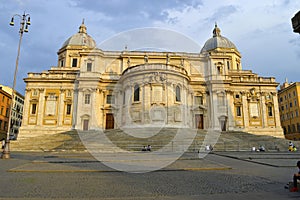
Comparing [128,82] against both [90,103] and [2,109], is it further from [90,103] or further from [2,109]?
[2,109]

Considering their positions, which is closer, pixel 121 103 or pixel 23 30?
pixel 23 30

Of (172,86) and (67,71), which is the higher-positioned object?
(67,71)

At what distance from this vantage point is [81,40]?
53.2 meters

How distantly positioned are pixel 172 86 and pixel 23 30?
22.4m

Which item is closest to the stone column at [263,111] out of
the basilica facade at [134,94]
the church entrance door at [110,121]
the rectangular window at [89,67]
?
the basilica facade at [134,94]

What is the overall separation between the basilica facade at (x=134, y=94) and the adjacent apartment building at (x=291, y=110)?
453 inches

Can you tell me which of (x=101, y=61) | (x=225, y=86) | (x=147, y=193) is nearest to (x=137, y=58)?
(x=101, y=61)

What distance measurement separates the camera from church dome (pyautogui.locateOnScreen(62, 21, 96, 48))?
5253 cm

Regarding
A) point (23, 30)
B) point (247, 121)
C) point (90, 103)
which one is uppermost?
point (23, 30)

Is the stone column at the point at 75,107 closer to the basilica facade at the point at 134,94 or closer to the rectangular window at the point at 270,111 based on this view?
the basilica facade at the point at 134,94

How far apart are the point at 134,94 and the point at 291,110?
39310 millimetres

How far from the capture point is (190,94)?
138 ft

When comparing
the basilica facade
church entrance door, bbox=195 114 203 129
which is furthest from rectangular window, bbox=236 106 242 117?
church entrance door, bbox=195 114 203 129

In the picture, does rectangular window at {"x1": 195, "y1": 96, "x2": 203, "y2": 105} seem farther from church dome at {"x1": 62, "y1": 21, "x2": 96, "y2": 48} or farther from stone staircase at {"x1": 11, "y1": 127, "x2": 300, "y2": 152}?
church dome at {"x1": 62, "y1": 21, "x2": 96, "y2": 48}
